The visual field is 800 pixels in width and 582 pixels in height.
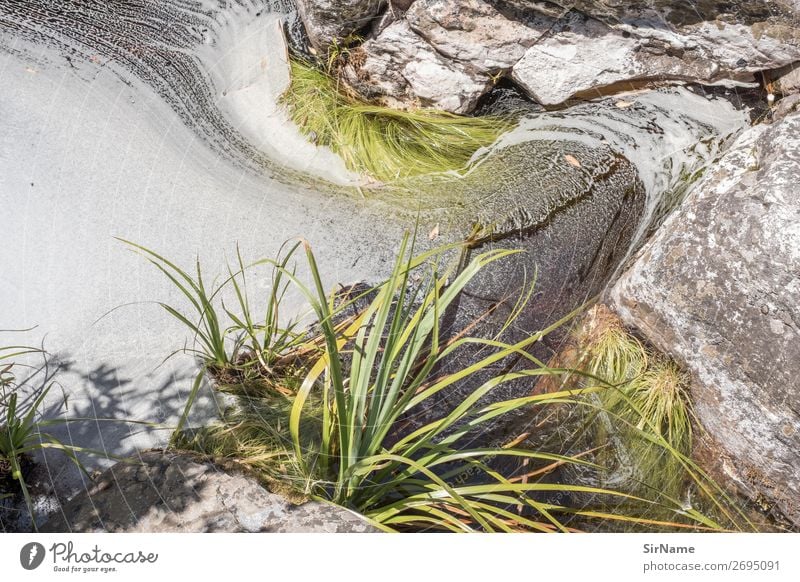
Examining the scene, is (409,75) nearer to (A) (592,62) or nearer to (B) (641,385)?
(A) (592,62)

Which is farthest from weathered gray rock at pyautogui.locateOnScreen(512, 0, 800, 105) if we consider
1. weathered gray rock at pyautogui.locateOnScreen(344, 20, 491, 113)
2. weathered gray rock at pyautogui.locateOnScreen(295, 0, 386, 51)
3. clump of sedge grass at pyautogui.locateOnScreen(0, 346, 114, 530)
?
clump of sedge grass at pyautogui.locateOnScreen(0, 346, 114, 530)

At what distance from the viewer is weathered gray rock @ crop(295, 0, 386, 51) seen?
1396 millimetres

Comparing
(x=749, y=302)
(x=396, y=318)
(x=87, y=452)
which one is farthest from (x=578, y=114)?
(x=87, y=452)

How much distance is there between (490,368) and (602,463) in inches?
14.0

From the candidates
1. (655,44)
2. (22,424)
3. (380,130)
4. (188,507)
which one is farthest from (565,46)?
(22,424)

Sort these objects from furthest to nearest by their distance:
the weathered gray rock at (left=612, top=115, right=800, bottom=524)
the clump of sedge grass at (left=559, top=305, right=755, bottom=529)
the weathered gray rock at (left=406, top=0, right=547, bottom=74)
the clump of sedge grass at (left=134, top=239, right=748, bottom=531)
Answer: the weathered gray rock at (left=406, top=0, right=547, bottom=74)
the clump of sedge grass at (left=559, top=305, right=755, bottom=529)
the weathered gray rock at (left=612, top=115, right=800, bottom=524)
the clump of sedge grass at (left=134, top=239, right=748, bottom=531)

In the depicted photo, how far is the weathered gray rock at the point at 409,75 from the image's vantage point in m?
1.49

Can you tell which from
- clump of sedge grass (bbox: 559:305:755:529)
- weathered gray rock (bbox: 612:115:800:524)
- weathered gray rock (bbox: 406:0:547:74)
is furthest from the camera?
weathered gray rock (bbox: 406:0:547:74)

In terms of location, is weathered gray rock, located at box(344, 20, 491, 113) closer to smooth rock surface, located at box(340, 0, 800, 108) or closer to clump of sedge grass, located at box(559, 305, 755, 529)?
smooth rock surface, located at box(340, 0, 800, 108)

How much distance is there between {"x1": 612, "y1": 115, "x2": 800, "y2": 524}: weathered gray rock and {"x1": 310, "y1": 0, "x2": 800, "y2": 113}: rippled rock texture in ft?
0.78

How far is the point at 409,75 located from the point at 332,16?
0.25 metres

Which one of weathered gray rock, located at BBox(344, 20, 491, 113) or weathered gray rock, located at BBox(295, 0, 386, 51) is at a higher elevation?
weathered gray rock, located at BBox(295, 0, 386, 51)

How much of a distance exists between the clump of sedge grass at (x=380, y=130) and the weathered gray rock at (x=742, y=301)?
560 mm
